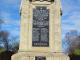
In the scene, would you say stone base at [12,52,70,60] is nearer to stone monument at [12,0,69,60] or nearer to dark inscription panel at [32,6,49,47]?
stone monument at [12,0,69,60]

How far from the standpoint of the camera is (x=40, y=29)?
27.8 metres

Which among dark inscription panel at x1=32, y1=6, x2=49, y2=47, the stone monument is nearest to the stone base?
the stone monument

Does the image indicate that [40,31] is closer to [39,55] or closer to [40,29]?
[40,29]

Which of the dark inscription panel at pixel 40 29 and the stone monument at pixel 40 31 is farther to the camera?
the dark inscription panel at pixel 40 29

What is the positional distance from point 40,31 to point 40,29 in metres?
0.17

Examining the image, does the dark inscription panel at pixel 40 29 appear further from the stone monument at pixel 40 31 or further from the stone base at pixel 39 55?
the stone base at pixel 39 55

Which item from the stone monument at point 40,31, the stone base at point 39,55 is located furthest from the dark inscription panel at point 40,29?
the stone base at point 39,55

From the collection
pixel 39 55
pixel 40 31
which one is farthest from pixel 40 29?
pixel 39 55

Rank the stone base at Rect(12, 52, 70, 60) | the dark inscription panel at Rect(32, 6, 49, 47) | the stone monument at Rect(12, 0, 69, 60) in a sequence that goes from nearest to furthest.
→ the stone base at Rect(12, 52, 70, 60), the stone monument at Rect(12, 0, 69, 60), the dark inscription panel at Rect(32, 6, 49, 47)

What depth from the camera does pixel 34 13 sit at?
28.2m

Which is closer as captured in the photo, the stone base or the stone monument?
the stone base

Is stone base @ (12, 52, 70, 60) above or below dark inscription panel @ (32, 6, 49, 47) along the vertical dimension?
below

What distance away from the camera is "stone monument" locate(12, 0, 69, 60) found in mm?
27281

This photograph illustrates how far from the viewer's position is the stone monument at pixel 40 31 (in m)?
27.3
